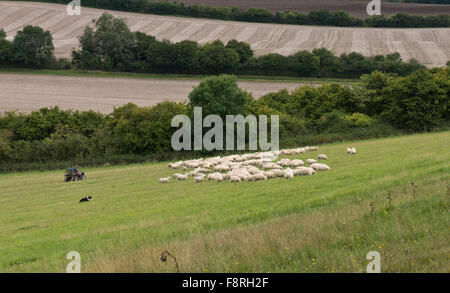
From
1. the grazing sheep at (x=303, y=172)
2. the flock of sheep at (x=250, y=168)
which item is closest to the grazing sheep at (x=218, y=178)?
the flock of sheep at (x=250, y=168)

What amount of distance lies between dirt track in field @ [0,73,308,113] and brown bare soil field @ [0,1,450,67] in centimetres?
1455

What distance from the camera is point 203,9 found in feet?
428

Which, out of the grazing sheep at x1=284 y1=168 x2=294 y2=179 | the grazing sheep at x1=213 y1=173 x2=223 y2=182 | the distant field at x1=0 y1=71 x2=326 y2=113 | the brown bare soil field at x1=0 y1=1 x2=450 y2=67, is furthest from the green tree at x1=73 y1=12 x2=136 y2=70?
the grazing sheep at x1=284 y1=168 x2=294 y2=179

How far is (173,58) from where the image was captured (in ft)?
318

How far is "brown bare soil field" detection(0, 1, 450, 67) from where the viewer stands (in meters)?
101

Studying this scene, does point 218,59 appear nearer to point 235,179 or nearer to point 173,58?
point 173,58

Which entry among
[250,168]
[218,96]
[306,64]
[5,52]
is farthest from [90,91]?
[250,168]

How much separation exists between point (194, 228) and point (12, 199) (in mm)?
21450

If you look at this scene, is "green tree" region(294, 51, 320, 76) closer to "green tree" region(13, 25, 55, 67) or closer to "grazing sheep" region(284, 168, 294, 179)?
"green tree" region(13, 25, 55, 67)

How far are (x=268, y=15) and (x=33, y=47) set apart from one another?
6108cm

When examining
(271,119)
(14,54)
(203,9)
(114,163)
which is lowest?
(114,163)

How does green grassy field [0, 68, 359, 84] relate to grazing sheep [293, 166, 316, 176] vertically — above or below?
above

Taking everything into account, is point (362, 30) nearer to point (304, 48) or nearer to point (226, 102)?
point (304, 48)
